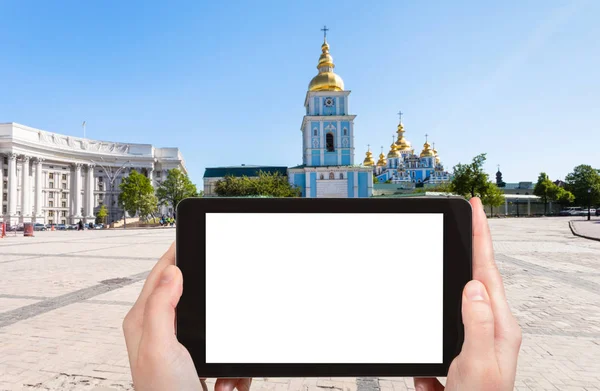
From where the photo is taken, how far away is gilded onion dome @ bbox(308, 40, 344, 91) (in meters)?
53.6

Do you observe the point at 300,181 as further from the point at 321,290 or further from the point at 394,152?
the point at 321,290

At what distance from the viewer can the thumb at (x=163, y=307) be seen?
3.85ft

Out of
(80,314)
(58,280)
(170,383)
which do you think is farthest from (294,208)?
(58,280)

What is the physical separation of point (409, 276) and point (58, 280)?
32.2 ft

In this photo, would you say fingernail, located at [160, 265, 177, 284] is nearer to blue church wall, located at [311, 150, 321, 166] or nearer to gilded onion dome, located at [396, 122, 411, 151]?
blue church wall, located at [311, 150, 321, 166]

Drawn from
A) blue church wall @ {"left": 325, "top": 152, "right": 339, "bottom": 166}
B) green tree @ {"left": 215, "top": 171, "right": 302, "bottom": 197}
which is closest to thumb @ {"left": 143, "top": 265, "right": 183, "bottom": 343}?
green tree @ {"left": 215, "top": 171, "right": 302, "bottom": 197}

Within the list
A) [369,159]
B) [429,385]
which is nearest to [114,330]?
[429,385]

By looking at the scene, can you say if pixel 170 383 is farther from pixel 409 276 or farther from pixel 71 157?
→ pixel 71 157

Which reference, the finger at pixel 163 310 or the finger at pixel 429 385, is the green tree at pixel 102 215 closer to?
the finger at pixel 163 310

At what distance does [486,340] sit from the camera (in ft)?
3.81

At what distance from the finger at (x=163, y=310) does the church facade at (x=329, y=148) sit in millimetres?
48663

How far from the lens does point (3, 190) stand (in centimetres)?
5431

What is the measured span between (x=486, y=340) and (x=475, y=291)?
0.16m

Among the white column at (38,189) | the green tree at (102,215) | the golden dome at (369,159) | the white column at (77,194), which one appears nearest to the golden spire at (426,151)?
the golden dome at (369,159)
